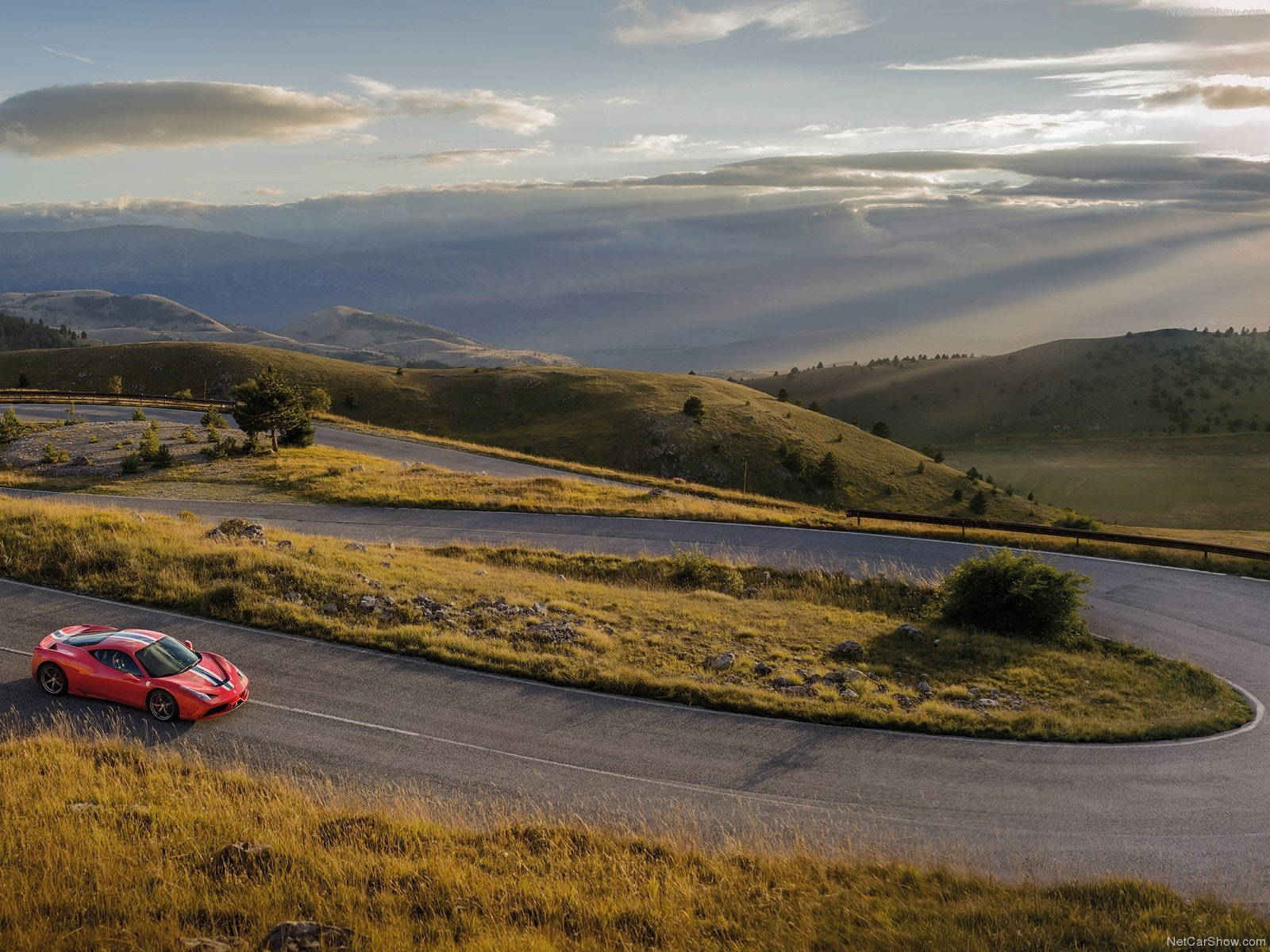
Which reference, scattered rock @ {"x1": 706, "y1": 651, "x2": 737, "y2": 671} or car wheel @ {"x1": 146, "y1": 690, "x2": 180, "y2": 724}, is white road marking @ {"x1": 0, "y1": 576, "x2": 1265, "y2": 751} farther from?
car wheel @ {"x1": 146, "y1": 690, "x2": 180, "y2": 724}

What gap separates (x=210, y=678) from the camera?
14398 mm

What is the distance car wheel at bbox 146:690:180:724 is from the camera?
46.0ft

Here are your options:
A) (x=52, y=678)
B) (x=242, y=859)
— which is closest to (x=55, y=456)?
(x=52, y=678)

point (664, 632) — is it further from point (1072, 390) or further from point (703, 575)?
point (1072, 390)

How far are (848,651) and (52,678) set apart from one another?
17.2m

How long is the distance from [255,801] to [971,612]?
1852 cm

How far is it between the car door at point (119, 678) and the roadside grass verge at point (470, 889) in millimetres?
3190

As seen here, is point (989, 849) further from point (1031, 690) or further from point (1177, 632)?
point (1177, 632)

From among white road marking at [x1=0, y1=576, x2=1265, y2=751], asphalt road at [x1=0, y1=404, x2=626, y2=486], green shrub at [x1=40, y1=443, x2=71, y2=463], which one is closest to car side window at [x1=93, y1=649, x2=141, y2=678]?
white road marking at [x1=0, y1=576, x2=1265, y2=751]

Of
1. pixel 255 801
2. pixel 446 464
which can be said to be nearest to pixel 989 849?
pixel 255 801

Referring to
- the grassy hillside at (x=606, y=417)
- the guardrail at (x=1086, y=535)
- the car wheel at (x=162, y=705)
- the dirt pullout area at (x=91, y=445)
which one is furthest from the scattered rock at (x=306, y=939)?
the grassy hillside at (x=606, y=417)

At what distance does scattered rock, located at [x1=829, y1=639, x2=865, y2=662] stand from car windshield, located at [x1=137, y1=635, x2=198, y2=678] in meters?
14.2

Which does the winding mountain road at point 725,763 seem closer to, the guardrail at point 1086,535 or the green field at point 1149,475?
the guardrail at point 1086,535

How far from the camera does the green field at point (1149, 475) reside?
214ft
